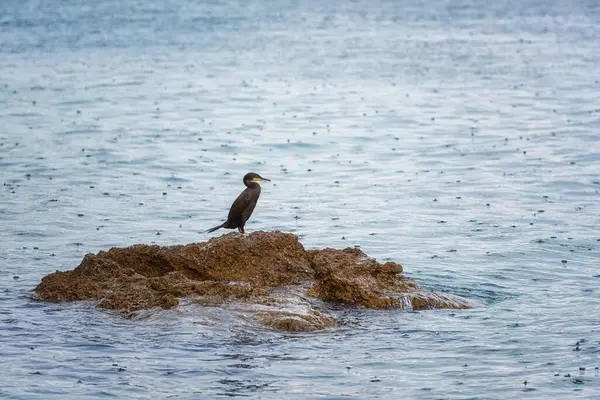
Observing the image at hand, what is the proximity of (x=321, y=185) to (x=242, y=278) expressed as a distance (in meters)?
10.9

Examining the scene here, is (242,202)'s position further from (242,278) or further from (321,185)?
(321,185)

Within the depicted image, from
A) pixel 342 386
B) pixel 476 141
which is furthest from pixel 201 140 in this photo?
pixel 342 386

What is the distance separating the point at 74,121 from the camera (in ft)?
112

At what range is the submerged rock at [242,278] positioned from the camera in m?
15.2

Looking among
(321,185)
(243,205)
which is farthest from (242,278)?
(321,185)

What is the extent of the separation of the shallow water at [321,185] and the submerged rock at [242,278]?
357 millimetres

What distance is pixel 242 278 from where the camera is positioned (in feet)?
51.8

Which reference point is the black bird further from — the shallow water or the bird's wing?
the shallow water

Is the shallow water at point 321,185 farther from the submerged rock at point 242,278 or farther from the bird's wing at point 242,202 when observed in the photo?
the bird's wing at point 242,202

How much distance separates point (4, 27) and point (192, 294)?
4804 cm

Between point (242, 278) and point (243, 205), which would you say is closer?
point (242, 278)

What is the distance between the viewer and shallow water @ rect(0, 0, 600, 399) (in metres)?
13.6

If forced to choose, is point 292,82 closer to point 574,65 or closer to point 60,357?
point 574,65

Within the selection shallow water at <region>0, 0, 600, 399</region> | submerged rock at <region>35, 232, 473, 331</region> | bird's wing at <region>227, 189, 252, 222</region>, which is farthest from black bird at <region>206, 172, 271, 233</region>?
shallow water at <region>0, 0, 600, 399</region>
